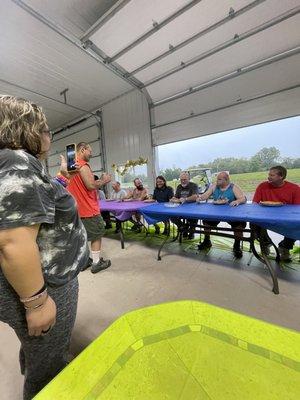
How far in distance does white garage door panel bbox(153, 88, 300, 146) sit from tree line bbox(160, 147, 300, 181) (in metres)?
0.65

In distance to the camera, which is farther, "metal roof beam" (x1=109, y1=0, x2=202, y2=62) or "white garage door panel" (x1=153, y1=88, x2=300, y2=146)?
"white garage door panel" (x1=153, y1=88, x2=300, y2=146)

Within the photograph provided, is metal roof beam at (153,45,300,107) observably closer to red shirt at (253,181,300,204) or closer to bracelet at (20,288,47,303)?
red shirt at (253,181,300,204)

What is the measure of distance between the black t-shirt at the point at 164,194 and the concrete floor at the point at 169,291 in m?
1.32

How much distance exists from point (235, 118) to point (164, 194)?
219 centimetres

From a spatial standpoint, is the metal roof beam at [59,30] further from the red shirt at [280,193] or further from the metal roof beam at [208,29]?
the red shirt at [280,193]

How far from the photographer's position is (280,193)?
2.67m

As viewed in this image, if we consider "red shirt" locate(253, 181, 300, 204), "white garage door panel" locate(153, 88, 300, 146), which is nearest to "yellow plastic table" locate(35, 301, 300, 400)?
"red shirt" locate(253, 181, 300, 204)

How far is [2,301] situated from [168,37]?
3908 millimetres

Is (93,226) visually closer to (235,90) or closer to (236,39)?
(236,39)

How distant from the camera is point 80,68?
13.8 feet

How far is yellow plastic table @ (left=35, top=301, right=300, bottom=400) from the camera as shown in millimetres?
539

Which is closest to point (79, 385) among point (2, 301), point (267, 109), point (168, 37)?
point (2, 301)

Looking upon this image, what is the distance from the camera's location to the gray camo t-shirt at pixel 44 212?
525 mm

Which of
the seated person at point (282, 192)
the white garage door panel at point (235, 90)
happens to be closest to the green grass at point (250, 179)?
the seated person at point (282, 192)
